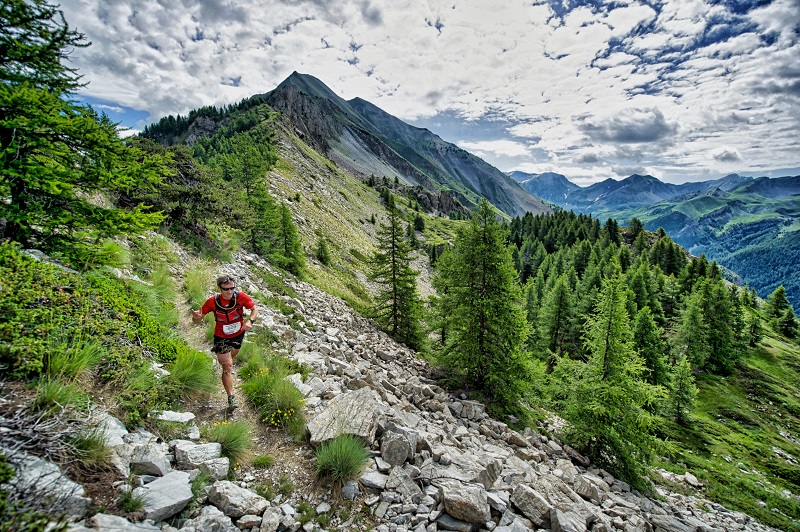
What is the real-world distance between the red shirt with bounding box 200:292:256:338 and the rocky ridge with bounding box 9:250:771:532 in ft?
6.25

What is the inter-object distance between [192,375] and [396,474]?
465 centimetres

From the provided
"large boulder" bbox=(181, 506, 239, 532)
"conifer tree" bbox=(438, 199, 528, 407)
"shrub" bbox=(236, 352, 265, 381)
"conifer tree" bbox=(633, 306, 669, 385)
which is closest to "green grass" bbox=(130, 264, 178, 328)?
"shrub" bbox=(236, 352, 265, 381)

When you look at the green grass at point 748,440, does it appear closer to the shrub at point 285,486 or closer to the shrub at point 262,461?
the shrub at point 285,486

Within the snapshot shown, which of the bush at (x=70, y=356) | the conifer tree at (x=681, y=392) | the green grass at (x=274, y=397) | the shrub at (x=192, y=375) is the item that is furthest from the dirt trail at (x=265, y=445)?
the conifer tree at (x=681, y=392)

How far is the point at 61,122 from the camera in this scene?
228 inches

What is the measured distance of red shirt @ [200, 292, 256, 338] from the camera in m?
7.36

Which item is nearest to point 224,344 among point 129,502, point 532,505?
point 129,502

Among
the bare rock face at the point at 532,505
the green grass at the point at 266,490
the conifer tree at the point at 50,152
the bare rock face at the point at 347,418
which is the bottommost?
the bare rock face at the point at 532,505

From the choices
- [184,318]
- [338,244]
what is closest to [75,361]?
[184,318]

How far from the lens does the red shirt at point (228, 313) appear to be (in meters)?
7.36

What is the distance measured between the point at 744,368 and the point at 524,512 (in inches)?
2473

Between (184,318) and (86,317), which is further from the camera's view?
(184,318)

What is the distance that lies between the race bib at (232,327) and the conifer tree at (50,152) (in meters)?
2.61

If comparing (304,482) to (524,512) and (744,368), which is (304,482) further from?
(744,368)
